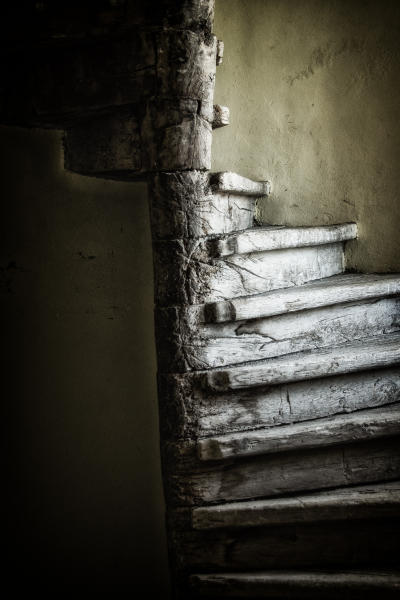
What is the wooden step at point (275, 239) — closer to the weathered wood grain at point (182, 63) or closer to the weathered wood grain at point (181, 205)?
the weathered wood grain at point (181, 205)

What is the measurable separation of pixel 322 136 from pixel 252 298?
3.68 feet

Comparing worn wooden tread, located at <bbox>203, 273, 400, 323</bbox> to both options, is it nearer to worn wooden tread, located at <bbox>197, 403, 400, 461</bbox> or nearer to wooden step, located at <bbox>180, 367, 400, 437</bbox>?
wooden step, located at <bbox>180, 367, 400, 437</bbox>

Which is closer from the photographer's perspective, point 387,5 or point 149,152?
point 149,152

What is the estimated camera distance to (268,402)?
7.43 feet

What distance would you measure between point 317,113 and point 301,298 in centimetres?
111

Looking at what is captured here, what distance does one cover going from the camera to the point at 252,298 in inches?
87.3

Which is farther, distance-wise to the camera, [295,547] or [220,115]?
[220,115]

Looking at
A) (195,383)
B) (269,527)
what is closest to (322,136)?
(195,383)

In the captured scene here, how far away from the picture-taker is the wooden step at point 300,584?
207 centimetres

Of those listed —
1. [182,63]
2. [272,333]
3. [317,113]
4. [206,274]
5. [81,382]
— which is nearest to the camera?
[182,63]

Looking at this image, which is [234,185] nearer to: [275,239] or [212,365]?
[275,239]

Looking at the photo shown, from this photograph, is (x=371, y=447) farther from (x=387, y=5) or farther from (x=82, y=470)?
(x=387, y=5)


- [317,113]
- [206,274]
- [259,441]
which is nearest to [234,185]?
[206,274]

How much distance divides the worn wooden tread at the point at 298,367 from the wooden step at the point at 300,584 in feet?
2.31
